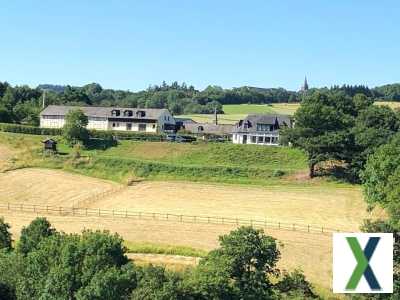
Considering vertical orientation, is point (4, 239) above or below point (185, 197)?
Answer: above

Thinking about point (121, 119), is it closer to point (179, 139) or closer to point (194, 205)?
point (179, 139)

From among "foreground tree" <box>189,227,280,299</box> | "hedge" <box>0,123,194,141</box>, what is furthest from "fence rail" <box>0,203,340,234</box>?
"hedge" <box>0,123,194,141</box>

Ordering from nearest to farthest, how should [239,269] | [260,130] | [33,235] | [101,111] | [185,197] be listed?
[239,269] → [33,235] → [185,197] → [260,130] → [101,111]

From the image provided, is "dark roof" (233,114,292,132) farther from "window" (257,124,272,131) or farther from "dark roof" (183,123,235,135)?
"dark roof" (183,123,235,135)

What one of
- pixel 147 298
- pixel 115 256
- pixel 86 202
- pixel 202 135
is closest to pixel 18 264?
pixel 115 256

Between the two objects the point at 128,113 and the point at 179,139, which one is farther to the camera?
the point at 128,113

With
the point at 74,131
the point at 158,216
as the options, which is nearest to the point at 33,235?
the point at 158,216
